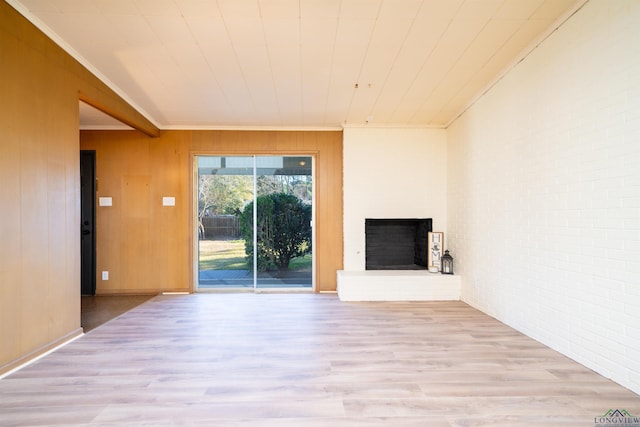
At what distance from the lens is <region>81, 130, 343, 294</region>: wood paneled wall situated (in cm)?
494

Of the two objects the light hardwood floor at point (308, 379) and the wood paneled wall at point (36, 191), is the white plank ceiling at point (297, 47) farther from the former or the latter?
the light hardwood floor at point (308, 379)

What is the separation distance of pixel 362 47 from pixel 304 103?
139 cm

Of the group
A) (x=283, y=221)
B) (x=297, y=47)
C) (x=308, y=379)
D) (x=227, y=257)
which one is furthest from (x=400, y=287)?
(x=297, y=47)

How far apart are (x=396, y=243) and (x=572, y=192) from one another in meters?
2.77

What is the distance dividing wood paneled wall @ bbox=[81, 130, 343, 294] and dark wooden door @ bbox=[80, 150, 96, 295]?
8 cm

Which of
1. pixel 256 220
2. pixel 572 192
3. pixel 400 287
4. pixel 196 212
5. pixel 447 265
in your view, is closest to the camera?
pixel 572 192

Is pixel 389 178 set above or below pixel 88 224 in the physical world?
above

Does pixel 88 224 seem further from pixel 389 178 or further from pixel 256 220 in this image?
pixel 389 178

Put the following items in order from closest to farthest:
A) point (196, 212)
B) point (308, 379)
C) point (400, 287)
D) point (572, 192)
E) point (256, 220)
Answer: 1. point (308, 379)
2. point (572, 192)
3. point (400, 287)
4. point (196, 212)
5. point (256, 220)

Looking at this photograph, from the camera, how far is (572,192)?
99.1 inches

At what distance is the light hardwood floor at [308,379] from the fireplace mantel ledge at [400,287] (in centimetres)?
96

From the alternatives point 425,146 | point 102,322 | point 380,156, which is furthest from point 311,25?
point 102,322

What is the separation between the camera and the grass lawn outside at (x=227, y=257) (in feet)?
17.0

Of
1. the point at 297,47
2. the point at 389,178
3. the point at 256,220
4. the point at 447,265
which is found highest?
the point at 297,47
